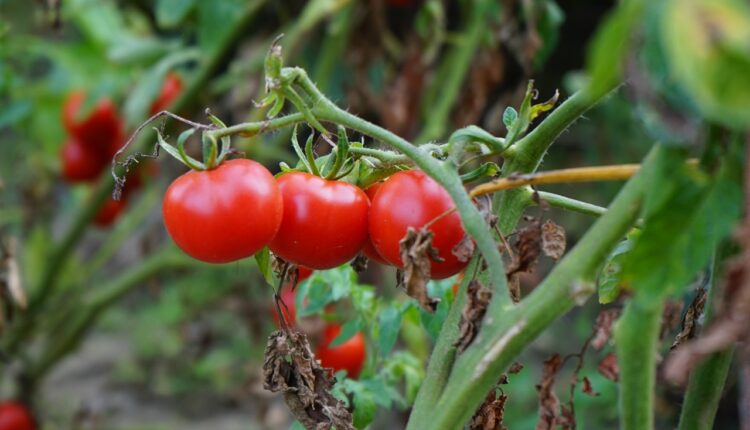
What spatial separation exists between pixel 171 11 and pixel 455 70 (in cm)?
52

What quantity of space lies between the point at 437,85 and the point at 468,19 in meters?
0.14

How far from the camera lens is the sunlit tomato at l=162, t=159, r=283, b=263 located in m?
0.52

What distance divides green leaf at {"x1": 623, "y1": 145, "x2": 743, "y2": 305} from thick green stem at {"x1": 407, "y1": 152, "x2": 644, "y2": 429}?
2 centimetres

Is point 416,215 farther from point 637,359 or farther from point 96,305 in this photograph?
point 96,305

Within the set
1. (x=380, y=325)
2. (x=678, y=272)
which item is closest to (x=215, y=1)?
(x=380, y=325)

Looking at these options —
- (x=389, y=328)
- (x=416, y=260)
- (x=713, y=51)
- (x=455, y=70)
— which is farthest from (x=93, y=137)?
(x=713, y=51)

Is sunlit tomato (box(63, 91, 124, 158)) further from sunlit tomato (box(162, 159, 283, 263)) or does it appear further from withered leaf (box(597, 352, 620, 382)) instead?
withered leaf (box(597, 352, 620, 382))

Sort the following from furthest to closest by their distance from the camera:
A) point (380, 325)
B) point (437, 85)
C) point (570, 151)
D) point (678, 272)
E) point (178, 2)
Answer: point (570, 151), point (437, 85), point (178, 2), point (380, 325), point (678, 272)

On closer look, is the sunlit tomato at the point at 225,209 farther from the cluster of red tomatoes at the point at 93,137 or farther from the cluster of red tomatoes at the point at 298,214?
the cluster of red tomatoes at the point at 93,137

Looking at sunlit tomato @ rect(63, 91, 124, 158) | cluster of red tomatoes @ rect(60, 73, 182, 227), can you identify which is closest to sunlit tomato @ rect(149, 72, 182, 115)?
cluster of red tomatoes @ rect(60, 73, 182, 227)

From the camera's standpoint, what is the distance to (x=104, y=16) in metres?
2.12

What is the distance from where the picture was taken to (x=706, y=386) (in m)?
0.54

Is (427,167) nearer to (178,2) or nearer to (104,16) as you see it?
(178,2)

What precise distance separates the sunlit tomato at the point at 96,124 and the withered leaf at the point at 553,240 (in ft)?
5.05
